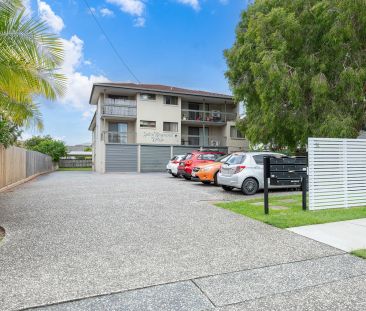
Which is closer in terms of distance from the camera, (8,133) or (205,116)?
(8,133)

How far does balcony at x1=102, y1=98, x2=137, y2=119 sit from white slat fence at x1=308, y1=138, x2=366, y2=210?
22.3 meters

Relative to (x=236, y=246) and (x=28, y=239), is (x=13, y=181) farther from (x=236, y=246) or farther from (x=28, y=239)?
(x=236, y=246)

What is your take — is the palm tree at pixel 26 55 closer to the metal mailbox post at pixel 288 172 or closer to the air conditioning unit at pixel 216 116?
the metal mailbox post at pixel 288 172

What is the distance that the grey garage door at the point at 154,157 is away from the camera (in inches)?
1112

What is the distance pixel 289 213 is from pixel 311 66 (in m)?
9.50

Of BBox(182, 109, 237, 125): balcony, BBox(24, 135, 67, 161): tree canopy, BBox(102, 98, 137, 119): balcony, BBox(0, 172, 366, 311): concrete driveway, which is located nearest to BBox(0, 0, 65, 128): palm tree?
BBox(0, 172, 366, 311): concrete driveway

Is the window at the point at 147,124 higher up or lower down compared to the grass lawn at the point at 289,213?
higher up

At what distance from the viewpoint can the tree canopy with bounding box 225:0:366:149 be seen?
13.2 m

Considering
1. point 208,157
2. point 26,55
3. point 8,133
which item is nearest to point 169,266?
point 26,55

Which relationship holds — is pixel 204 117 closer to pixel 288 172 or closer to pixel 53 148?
pixel 53 148

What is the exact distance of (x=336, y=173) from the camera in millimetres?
8148

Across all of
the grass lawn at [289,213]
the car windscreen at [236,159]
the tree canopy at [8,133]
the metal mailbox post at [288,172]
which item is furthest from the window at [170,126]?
the metal mailbox post at [288,172]

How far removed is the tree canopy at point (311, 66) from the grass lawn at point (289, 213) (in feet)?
19.9

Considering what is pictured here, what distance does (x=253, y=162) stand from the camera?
11570 millimetres
